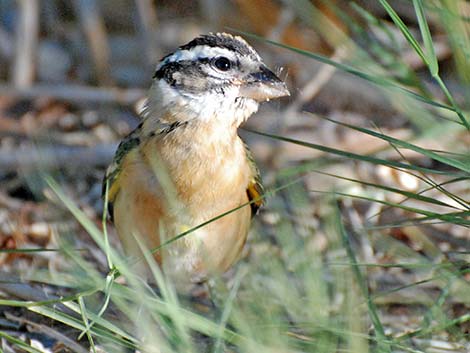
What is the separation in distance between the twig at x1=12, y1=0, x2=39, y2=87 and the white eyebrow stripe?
2.82 meters

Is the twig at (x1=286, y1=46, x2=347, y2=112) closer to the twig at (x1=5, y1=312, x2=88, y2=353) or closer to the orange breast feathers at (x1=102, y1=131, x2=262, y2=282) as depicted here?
the orange breast feathers at (x1=102, y1=131, x2=262, y2=282)

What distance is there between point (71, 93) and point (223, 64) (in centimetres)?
284

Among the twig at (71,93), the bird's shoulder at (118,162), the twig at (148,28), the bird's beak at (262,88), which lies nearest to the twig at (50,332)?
the bird's shoulder at (118,162)

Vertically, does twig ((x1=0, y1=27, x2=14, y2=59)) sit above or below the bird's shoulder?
above

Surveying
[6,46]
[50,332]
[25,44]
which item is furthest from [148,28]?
[50,332]

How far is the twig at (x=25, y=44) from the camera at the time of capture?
24.3 ft

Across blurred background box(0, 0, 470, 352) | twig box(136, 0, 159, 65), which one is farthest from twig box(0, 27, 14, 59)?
twig box(136, 0, 159, 65)

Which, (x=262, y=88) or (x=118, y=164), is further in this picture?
(x=118, y=164)

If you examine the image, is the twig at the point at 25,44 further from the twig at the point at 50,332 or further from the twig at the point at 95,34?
the twig at the point at 50,332

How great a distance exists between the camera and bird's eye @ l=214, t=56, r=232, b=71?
4.67m

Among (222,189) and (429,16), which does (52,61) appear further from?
(222,189)

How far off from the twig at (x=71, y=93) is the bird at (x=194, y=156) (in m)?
2.42

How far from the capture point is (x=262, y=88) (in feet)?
15.0

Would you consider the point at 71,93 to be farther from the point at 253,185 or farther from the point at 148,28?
the point at 253,185
